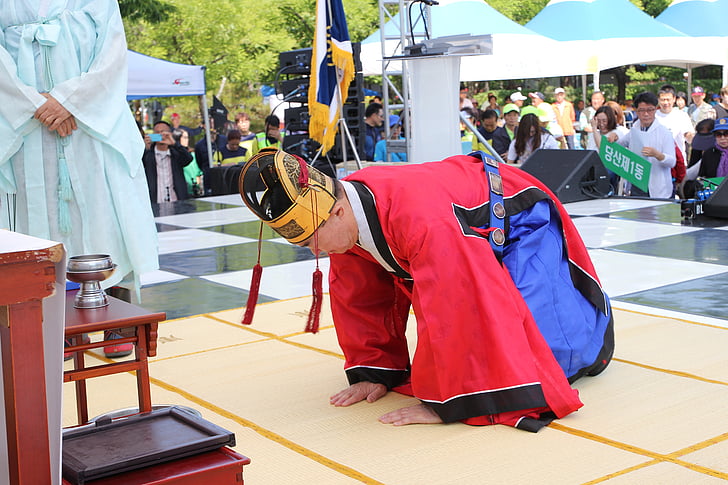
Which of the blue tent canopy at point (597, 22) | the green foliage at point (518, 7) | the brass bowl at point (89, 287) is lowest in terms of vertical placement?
the brass bowl at point (89, 287)

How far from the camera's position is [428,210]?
218 cm

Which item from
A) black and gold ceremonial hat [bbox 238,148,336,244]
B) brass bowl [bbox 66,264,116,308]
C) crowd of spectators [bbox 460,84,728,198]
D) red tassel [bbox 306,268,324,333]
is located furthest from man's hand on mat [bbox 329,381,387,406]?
crowd of spectators [bbox 460,84,728,198]

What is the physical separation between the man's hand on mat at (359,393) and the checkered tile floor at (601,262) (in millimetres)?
→ 1415

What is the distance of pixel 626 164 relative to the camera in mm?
6801

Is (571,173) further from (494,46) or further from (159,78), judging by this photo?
(159,78)

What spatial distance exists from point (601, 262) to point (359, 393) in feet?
7.75

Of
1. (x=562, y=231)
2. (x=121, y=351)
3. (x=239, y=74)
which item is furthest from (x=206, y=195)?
(x=239, y=74)

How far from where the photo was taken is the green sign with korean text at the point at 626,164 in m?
6.74

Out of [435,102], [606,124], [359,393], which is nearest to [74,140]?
[359,393]

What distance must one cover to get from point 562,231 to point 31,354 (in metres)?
1.65

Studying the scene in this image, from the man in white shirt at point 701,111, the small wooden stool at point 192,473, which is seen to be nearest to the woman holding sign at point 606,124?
the man in white shirt at point 701,111

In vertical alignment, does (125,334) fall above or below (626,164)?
below

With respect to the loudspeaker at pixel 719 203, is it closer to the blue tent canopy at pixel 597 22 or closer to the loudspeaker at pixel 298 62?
the loudspeaker at pixel 298 62

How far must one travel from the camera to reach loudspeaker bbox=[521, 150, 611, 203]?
267 inches
